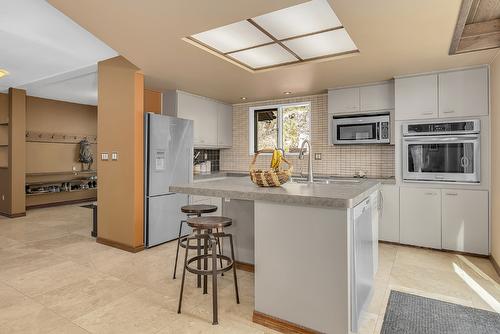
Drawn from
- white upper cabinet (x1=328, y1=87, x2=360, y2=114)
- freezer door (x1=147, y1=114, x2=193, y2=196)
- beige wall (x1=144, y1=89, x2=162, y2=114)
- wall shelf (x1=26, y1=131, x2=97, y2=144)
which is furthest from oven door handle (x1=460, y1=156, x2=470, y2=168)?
wall shelf (x1=26, y1=131, x2=97, y2=144)

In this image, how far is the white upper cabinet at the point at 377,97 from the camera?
13.6 ft

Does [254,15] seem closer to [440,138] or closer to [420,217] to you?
[440,138]

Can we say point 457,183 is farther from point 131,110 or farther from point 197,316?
point 131,110

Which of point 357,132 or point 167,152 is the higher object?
point 357,132

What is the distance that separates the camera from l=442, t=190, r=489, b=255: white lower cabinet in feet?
11.3

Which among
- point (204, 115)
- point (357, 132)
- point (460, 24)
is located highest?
point (460, 24)

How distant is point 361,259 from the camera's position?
206cm

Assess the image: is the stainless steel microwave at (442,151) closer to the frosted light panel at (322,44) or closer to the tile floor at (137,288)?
the tile floor at (137,288)

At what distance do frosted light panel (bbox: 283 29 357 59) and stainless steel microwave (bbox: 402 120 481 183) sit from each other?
155 centimetres

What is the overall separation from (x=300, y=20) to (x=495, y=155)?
2.63 meters

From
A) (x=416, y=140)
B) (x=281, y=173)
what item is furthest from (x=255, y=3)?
(x=416, y=140)

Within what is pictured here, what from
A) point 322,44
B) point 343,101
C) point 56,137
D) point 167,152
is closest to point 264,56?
point 322,44

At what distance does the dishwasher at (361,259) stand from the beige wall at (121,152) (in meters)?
2.77

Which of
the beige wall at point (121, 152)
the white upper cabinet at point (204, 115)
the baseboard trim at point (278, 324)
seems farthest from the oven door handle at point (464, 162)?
the beige wall at point (121, 152)
